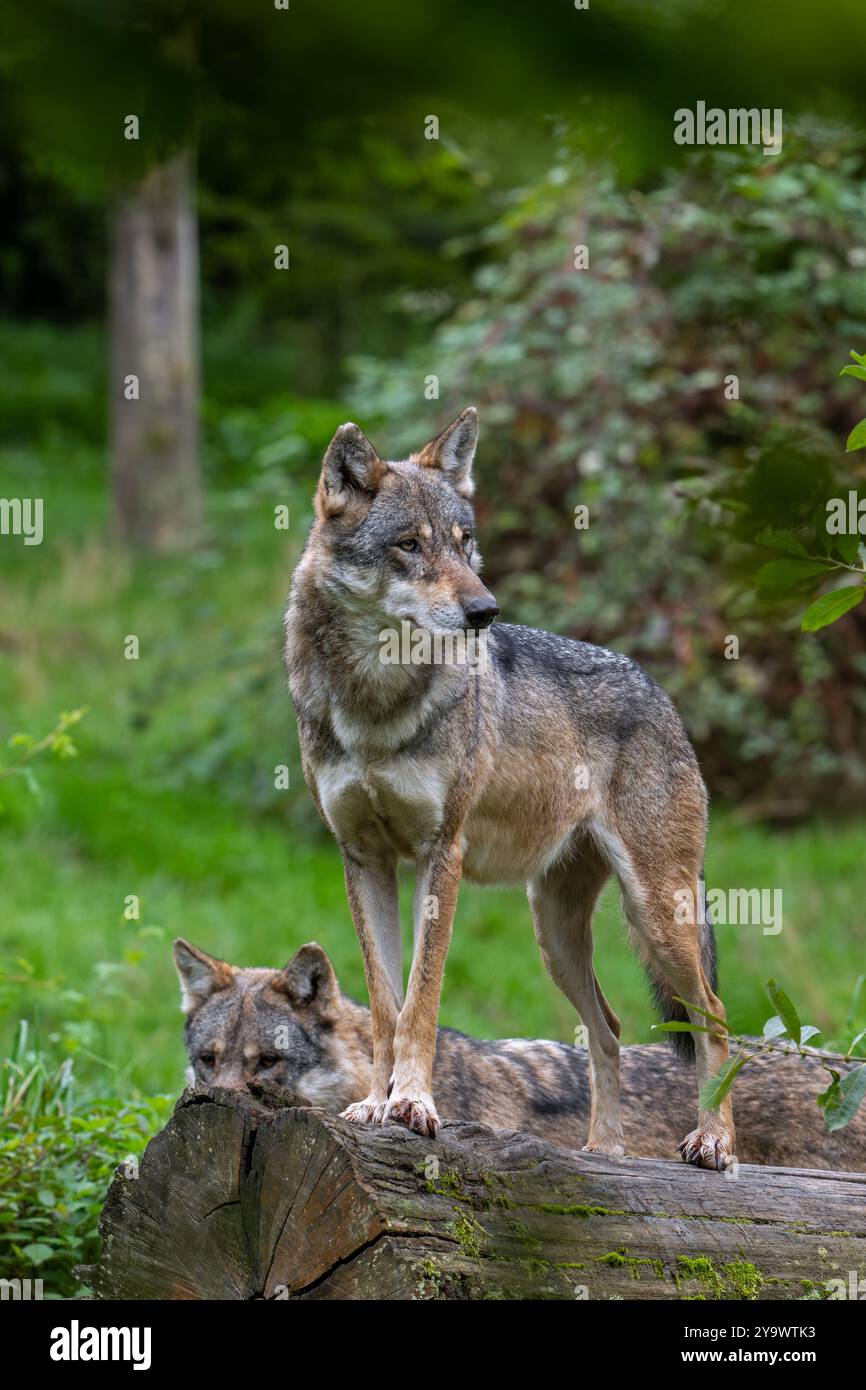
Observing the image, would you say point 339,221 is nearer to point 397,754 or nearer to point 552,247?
point 552,247

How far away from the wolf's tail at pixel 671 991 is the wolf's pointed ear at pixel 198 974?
1.68m

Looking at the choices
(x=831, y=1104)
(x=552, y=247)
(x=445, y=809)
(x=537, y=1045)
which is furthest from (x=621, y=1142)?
(x=552, y=247)

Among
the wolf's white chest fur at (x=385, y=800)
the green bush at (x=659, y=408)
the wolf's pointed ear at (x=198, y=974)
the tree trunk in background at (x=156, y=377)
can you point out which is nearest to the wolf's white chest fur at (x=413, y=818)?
the wolf's white chest fur at (x=385, y=800)

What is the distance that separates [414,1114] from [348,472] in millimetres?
2039

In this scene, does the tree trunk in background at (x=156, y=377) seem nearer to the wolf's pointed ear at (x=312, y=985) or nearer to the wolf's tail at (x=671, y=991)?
the wolf's pointed ear at (x=312, y=985)

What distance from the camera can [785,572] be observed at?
3.08 metres

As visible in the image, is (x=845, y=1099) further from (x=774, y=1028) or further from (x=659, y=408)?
(x=659, y=408)

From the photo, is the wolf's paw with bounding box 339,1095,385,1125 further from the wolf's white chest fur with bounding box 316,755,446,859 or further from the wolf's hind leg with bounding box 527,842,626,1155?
the wolf's hind leg with bounding box 527,842,626,1155

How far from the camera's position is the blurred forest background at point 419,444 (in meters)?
1.53

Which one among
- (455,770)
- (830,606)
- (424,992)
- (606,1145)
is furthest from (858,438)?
(606,1145)

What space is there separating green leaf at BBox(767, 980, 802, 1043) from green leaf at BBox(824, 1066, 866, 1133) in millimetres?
155

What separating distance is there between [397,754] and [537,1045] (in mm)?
2044

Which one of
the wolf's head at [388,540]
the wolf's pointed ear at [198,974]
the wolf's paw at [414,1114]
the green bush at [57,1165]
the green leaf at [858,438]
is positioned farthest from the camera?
the wolf's pointed ear at [198,974]

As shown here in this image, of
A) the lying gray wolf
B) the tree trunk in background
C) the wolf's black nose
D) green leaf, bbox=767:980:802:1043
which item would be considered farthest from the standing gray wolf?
the tree trunk in background
